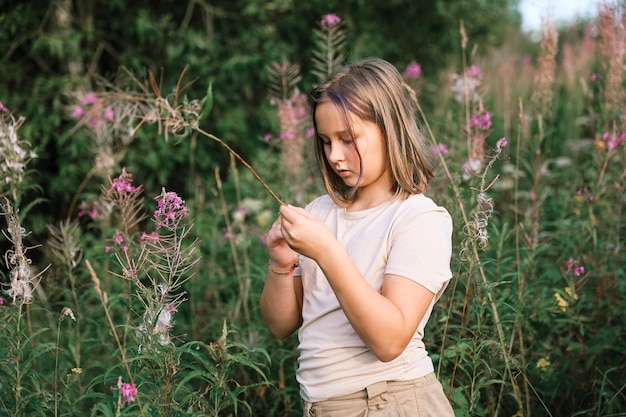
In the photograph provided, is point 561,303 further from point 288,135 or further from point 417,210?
point 288,135

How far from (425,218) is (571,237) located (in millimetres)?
1860

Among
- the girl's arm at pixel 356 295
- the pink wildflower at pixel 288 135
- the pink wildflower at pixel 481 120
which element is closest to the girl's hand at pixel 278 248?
the girl's arm at pixel 356 295

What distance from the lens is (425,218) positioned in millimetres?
1959

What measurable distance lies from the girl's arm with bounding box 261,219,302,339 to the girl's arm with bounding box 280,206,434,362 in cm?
22

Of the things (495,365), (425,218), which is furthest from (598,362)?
(425,218)

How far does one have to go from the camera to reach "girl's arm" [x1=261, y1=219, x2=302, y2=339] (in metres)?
2.05

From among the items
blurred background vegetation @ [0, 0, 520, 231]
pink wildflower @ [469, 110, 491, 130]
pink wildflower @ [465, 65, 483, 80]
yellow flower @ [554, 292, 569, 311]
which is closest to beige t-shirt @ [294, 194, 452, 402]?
yellow flower @ [554, 292, 569, 311]

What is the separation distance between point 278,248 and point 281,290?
0.15m

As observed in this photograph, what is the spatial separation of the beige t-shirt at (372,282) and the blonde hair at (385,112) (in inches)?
3.4

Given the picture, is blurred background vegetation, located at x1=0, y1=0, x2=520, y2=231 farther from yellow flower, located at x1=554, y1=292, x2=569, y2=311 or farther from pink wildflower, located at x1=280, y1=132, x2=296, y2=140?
yellow flower, located at x1=554, y1=292, x2=569, y2=311

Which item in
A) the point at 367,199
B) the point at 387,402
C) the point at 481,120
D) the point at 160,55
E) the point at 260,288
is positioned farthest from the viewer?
the point at 160,55

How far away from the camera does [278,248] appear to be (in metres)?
2.05

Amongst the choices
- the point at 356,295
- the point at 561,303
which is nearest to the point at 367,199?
the point at 356,295

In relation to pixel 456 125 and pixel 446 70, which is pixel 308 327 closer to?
pixel 456 125
